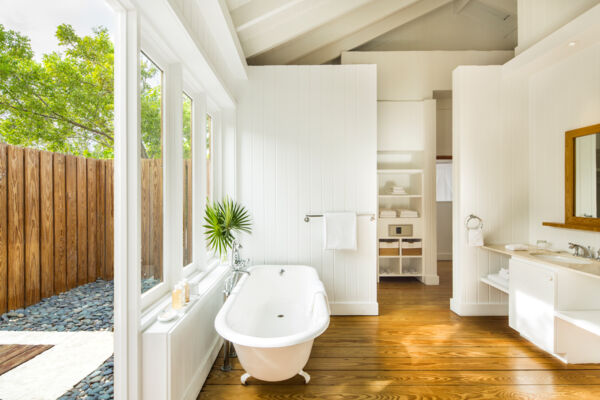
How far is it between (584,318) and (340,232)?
1892mm

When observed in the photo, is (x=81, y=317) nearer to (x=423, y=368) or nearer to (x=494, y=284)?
(x=423, y=368)

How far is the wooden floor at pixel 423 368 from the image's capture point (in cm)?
187

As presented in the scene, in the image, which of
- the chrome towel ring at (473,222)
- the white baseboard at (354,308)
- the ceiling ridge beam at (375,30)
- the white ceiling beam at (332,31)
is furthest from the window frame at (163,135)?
the chrome towel ring at (473,222)

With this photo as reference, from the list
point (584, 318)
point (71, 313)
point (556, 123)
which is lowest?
point (584, 318)

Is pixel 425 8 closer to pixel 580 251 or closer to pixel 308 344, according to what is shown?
pixel 580 251

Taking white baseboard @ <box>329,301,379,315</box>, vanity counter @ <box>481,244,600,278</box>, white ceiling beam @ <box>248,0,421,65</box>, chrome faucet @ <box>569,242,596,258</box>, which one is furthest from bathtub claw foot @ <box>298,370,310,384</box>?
white ceiling beam @ <box>248,0,421,65</box>

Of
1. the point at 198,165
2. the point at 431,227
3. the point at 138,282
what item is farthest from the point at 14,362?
the point at 431,227

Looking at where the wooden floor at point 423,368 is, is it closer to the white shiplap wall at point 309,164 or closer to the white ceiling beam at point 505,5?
the white shiplap wall at point 309,164

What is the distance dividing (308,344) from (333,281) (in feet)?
4.60

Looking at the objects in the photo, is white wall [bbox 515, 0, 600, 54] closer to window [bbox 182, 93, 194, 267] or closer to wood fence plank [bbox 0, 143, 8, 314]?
window [bbox 182, 93, 194, 267]

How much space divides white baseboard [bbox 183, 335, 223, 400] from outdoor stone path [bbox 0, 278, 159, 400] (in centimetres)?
41

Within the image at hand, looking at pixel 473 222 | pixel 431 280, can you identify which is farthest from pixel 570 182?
pixel 431 280

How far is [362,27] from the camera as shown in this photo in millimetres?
3723

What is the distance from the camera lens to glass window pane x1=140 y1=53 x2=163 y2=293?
1.65m
